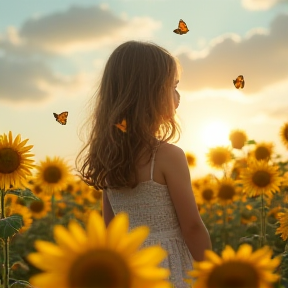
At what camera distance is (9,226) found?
3.17 metres

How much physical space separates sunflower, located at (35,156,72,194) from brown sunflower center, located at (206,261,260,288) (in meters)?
5.22

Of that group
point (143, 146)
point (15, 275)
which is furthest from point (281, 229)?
point (15, 275)

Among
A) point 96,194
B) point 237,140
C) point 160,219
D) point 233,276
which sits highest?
point 237,140

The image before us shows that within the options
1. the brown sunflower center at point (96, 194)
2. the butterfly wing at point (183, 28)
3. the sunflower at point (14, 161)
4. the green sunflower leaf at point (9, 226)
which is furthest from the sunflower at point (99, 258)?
the brown sunflower center at point (96, 194)

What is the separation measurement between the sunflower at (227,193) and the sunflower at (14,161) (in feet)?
9.79

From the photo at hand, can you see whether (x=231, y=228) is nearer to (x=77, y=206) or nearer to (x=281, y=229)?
(x=77, y=206)

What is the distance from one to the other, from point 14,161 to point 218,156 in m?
3.73

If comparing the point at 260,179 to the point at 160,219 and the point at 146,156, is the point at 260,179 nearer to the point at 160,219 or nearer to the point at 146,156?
the point at 160,219

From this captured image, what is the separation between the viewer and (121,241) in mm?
885

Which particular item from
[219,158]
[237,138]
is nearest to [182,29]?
[219,158]

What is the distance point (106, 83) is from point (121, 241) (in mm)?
2577

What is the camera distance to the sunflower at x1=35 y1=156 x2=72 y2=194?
618cm

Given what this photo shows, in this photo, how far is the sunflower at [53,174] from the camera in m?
6.18

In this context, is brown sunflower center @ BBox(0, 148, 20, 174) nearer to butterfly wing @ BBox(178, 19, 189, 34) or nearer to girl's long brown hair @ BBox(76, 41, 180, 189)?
girl's long brown hair @ BBox(76, 41, 180, 189)
